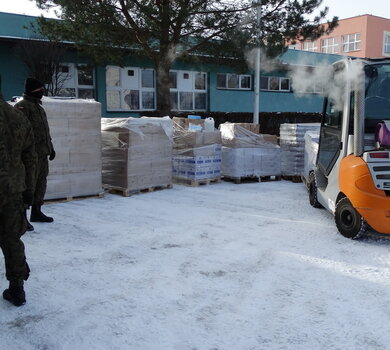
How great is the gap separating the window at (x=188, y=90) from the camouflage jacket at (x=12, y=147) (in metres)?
15.0

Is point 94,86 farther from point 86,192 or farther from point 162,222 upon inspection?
point 162,222

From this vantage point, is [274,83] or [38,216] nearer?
[38,216]

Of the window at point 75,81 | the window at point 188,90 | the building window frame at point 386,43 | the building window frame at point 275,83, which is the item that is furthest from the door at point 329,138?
the building window frame at point 386,43

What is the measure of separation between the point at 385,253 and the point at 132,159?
4.48m

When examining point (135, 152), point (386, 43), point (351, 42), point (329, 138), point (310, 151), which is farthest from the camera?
point (386, 43)

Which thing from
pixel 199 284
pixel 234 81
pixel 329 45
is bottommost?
pixel 199 284

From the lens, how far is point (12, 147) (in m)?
3.14

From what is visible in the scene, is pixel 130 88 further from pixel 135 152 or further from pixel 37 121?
pixel 37 121

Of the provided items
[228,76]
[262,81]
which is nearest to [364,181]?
[228,76]

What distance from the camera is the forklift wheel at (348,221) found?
505 cm

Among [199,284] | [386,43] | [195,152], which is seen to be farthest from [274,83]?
[386,43]

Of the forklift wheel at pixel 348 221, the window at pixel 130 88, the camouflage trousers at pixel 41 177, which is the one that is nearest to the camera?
the forklift wheel at pixel 348 221

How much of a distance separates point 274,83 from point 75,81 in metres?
10.7

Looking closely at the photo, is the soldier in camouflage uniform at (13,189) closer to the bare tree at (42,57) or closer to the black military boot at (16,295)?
the black military boot at (16,295)
